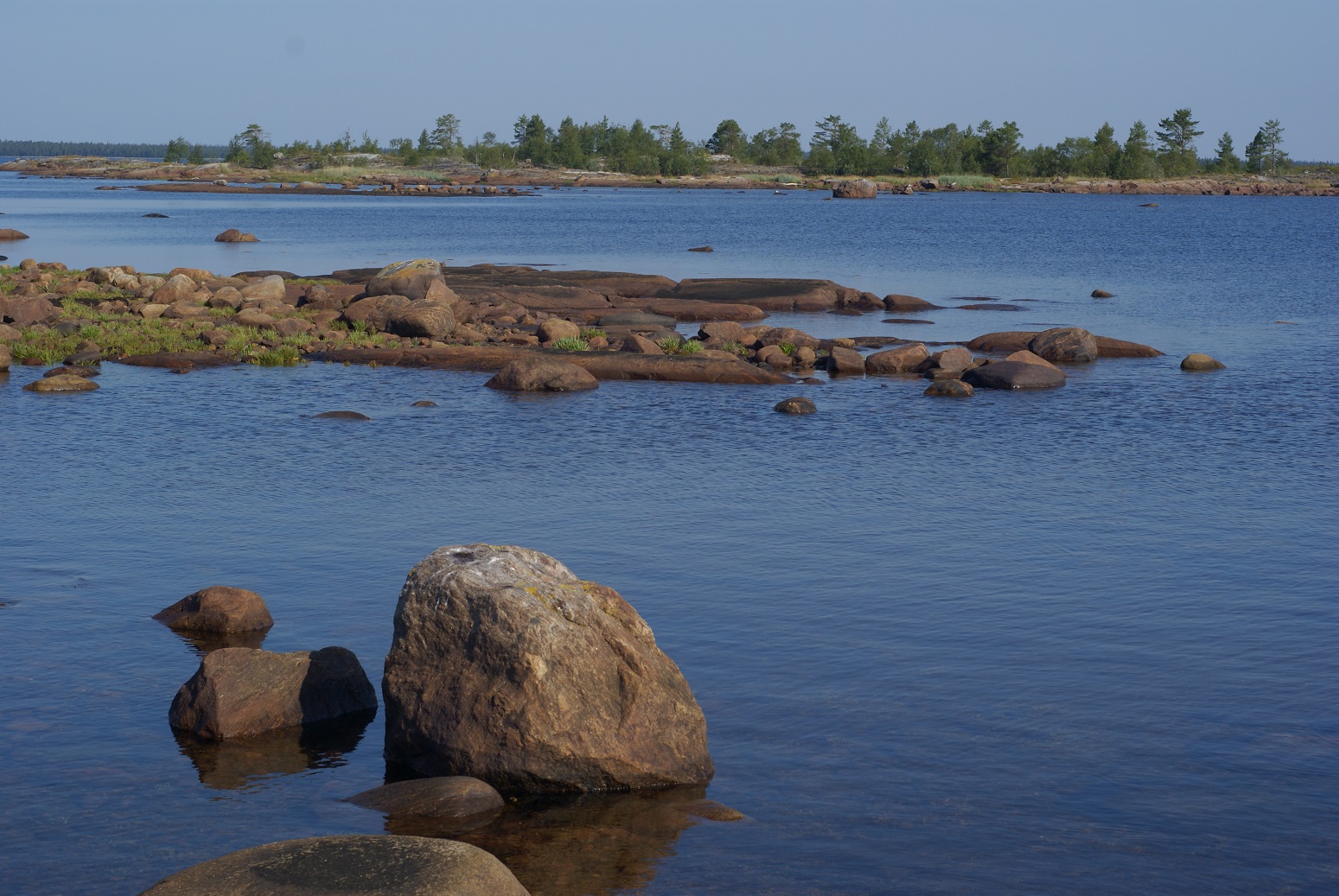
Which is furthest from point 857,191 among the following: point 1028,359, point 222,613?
point 222,613

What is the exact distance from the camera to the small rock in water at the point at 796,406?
2873cm

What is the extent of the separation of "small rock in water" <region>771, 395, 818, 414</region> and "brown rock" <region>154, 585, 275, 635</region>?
53.4 feet

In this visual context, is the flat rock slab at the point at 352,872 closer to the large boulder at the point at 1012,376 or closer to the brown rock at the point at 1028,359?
the large boulder at the point at 1012,376

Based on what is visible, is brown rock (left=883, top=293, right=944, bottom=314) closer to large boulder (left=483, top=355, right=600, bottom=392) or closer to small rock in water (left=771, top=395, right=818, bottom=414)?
large boulder (left=483, top=355, right=600, bottom=392)

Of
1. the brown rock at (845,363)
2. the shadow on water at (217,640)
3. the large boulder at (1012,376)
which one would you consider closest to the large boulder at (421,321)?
the brown rock at (845,363)

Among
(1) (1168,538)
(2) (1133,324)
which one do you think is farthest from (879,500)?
(2) (1133,324)

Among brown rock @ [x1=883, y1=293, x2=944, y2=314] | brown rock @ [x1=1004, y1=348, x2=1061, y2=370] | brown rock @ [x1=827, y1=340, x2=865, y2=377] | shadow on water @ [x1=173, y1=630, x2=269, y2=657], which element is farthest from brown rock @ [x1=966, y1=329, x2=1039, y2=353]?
shadow on water @ [x1=173, y1=630, x2=269, y2=657]

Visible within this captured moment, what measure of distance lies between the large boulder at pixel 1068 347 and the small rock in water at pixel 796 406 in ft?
36.6

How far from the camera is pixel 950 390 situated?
103ft

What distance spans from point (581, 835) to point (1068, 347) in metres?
30.3

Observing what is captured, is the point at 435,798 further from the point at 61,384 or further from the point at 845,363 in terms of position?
the point at 845,363

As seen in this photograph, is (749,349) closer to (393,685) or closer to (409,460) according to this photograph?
(409,460)

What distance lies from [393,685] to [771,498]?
10621mm

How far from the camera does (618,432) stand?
86.4 ft
